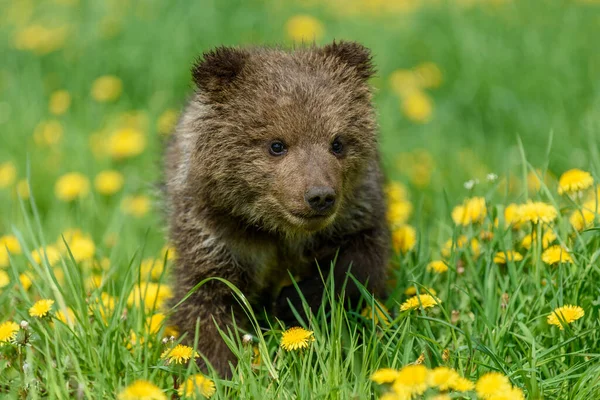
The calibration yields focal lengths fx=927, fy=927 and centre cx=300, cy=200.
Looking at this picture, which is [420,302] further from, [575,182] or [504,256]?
[575,182]

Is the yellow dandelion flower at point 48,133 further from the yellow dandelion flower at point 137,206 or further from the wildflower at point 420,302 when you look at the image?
the wildflower at point 420,302

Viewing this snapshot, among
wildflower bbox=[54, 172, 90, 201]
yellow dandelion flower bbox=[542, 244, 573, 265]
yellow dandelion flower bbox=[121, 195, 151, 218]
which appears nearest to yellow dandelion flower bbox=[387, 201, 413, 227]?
yellow dandelion flower bbox=[542, 244, 573, 265]

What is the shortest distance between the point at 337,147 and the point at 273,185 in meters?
0.37

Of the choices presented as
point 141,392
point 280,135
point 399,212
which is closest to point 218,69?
point 280,135

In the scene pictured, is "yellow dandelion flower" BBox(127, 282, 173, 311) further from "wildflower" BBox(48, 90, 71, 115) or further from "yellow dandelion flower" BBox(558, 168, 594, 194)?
"wildflower" BBox(48, 90, 71, 115)

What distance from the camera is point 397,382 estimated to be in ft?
10.5

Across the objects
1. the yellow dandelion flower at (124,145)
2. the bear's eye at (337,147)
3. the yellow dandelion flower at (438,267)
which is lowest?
the yellow dandelion flower at (438,267)

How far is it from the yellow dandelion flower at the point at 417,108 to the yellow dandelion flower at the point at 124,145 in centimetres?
226

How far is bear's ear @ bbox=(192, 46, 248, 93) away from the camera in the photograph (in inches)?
177

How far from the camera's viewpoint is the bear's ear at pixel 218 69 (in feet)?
14.7

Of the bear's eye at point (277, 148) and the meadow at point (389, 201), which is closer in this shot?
the meadow at point (389, 201)

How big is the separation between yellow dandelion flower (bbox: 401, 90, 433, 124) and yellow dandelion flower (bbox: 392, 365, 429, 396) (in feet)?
15.7

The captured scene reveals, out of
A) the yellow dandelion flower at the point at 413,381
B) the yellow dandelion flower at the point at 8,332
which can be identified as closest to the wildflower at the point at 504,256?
the yellow dandelion flower at the point at 413,381

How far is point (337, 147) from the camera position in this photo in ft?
14.6
